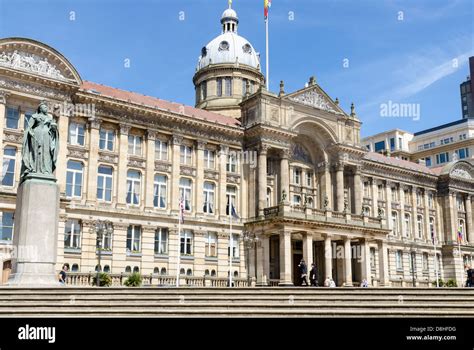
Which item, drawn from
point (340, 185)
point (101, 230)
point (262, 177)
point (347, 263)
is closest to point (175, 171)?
point (262, 177)

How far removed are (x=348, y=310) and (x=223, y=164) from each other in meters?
32.4

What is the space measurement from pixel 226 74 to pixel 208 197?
2357cm

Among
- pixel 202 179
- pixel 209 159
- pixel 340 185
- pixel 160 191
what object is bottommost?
pixel 160 191

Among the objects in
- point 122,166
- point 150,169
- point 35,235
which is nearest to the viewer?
point 35,235

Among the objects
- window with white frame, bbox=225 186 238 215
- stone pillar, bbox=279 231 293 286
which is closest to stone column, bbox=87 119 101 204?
window with white frame, bbox=225 186 238 215

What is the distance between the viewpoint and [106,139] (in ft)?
144

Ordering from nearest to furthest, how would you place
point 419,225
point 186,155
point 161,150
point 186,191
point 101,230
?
point 101,230
point 161,150
point 186,191
point 186,155
point 419,225

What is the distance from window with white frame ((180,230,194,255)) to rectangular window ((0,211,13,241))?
46.1 ft

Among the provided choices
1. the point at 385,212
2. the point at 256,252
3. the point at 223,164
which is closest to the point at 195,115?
the point at 223,164

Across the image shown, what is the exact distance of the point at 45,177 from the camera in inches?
891

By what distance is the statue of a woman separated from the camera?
74.3 feet

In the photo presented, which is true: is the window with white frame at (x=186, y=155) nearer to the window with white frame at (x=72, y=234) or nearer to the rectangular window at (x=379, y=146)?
the window with white frame at (x=72, y=234)

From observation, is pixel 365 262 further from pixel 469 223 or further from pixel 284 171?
pixel 469 223
